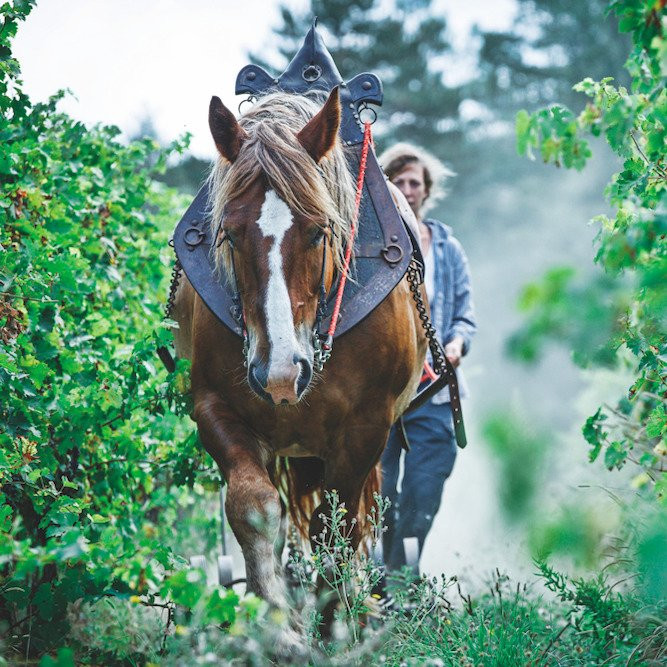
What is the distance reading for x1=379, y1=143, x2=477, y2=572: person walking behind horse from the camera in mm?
4535

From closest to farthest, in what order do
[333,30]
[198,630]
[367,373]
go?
[198,630] → [367,373] → [333,30]

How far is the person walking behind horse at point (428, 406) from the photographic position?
179 inches

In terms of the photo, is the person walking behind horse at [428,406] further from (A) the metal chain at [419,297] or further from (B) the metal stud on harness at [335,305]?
(B) the metal stud on harness at [335,305]

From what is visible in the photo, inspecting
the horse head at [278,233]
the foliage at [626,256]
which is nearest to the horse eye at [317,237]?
the horse head at [278,233]

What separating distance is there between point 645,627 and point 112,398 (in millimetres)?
1894

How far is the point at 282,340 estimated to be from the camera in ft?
8.87

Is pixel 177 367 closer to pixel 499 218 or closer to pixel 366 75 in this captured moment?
pixel 366 75

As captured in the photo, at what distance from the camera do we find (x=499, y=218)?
90.6ft

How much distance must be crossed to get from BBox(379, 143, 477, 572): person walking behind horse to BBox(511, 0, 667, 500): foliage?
1048 mm

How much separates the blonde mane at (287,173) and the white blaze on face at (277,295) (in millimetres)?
47

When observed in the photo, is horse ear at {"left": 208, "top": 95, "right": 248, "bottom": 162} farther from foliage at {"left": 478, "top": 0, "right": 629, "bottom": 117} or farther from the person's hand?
foliage at {"left": 478, "top": 0, "right": 629, "bottom": 117}

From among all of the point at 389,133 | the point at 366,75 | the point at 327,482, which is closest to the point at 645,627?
the point at 327,482

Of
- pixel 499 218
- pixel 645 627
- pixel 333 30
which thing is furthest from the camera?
pixel 499 218

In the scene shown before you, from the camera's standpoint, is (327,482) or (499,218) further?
(499,218)
